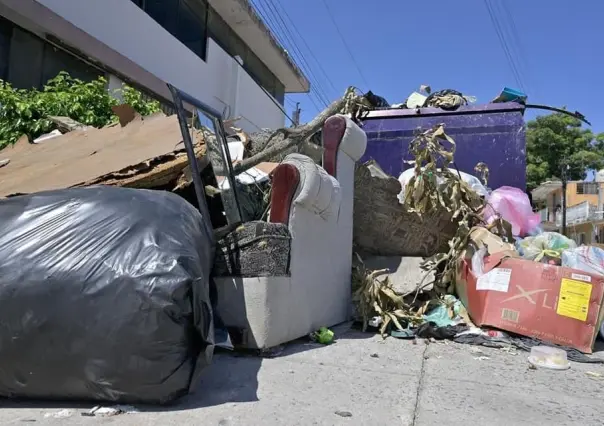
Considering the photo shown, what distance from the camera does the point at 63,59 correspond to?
7.51m

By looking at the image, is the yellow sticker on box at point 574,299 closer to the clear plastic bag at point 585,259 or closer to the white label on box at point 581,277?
the white label on box at point 581,277

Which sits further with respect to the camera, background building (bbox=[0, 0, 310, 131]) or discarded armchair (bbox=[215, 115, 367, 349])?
background building (bbox=[0, 0, 310, 131])

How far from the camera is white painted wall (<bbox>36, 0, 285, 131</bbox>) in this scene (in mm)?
7645

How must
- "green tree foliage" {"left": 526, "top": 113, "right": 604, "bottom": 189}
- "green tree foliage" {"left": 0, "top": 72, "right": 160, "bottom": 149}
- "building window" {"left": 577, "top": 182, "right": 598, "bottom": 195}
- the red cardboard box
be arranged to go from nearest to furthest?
1. the red cardboard box
2. "green tree foliage" {"left": 0, "top": 72, "right": 160, "bottom": 149}
3. "green tree foliage" {"left": 526, "top": 113, "right": 604, "bottom": 189}
4. "building window" {"left": 577, "top": 182, "right": 598, "bottom": 195}

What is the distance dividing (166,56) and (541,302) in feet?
27.6

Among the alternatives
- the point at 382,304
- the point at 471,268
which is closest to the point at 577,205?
the point at 471,268

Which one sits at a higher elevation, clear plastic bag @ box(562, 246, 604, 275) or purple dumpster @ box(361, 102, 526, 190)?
purple dumpster @ box(361, 102, 526, 190)

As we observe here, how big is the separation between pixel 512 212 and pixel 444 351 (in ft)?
7.26

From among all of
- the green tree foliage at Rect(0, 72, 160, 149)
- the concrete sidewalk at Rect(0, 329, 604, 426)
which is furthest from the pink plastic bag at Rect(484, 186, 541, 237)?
the green tree foliage at Rect(0, 72, 160, 149)

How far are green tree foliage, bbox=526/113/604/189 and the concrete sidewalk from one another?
26685 mm

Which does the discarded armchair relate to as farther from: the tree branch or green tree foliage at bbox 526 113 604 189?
green tree foliage at bbox 526 113 604 189

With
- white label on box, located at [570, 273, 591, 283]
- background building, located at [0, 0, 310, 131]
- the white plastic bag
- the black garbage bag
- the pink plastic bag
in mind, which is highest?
background building, located at [0, 0, 310, 131]

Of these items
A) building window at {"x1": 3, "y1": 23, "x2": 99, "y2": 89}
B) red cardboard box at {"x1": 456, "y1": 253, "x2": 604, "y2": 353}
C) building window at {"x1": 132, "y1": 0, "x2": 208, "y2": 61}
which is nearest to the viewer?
red cardboard box at {"x1": 456, "y1": 253, "x2": 604, "y2": 353}

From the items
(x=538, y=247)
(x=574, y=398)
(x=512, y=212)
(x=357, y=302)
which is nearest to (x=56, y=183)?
(x=357, y=302)
